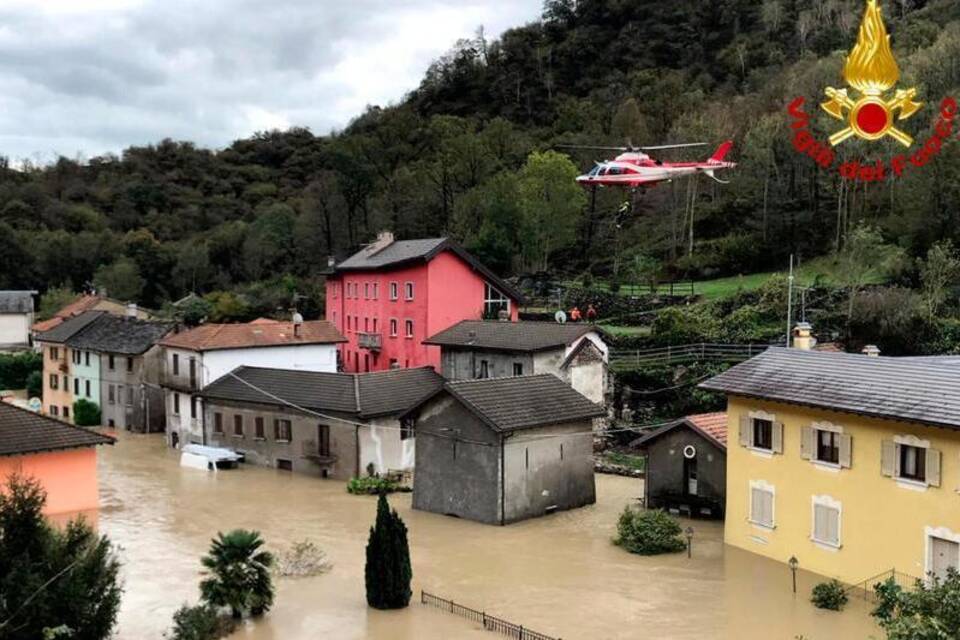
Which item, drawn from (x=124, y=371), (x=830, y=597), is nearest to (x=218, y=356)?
(x=124, y=371)

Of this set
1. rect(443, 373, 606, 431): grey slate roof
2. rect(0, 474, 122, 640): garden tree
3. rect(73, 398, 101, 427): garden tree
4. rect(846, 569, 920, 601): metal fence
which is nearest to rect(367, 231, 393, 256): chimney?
rect(73, 398, 101, 427): garden tree

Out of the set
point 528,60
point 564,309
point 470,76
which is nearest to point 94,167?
point 470,76

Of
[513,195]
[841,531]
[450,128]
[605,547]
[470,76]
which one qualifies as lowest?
[605,547]

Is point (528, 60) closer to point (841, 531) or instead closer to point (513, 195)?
point (513, 195)

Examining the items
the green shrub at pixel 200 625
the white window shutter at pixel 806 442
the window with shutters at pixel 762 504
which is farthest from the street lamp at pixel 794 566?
the green shrub at pixel 200 625

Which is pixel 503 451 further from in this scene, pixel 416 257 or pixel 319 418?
pixel 416 257

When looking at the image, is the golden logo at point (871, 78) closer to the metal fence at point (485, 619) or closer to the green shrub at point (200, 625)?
the metal fence at point (485, 619)

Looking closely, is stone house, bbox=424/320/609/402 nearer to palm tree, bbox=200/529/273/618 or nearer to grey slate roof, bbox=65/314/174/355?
grey slate roof, bbox=65/314/174/355
